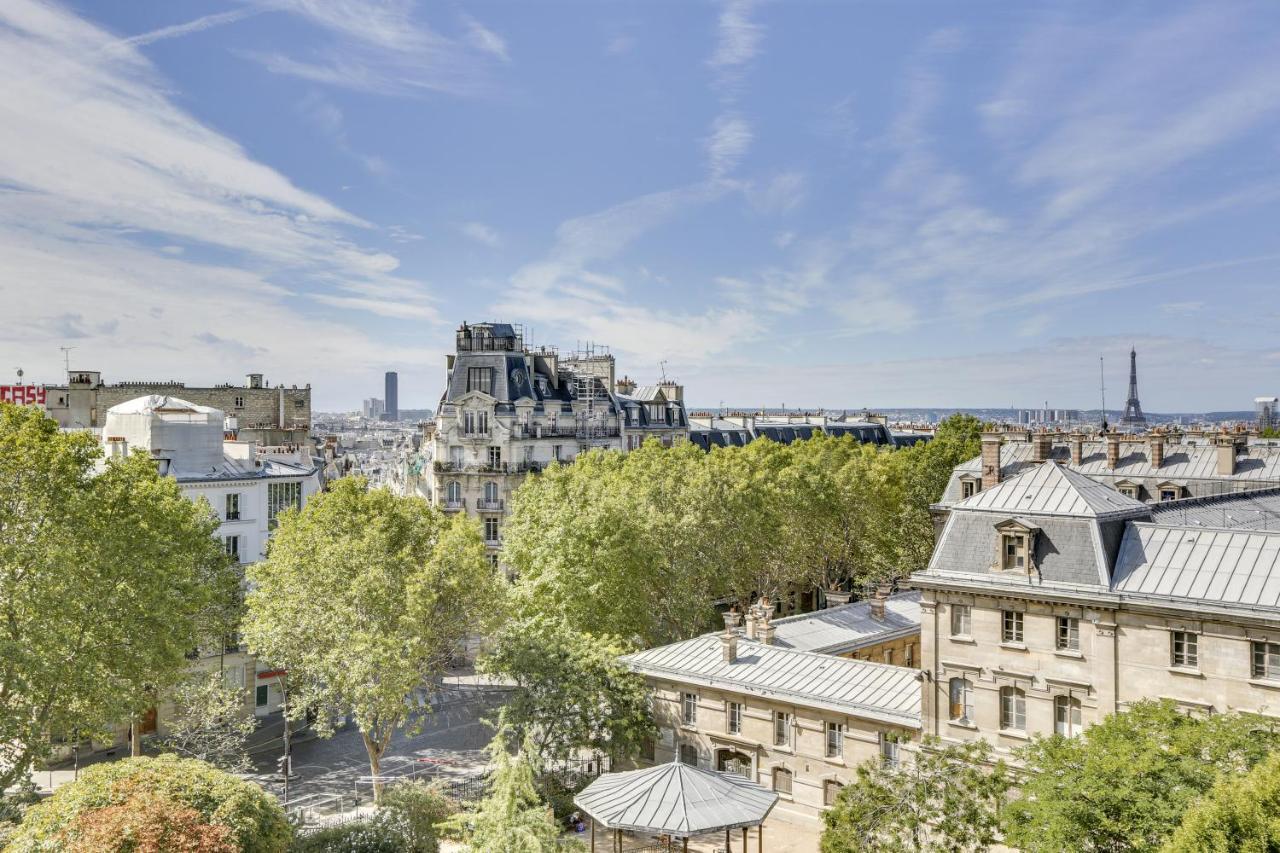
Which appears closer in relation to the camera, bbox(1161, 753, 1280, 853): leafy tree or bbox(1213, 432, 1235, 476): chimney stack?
bbox(1161, 753, 1280, 853): leafy tree

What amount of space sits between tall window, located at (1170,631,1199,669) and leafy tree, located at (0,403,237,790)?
106 feet

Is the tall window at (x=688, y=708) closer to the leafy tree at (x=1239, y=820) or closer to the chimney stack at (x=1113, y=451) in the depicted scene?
the leafy tree at (x=1239, y=820)

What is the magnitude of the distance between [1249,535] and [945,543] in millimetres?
8812

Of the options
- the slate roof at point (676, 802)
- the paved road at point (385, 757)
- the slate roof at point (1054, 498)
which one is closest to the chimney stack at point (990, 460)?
the slate roof at point (1054, 498)

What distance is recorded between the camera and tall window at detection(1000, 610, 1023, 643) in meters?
30.1

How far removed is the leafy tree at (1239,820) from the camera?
54.3 feet

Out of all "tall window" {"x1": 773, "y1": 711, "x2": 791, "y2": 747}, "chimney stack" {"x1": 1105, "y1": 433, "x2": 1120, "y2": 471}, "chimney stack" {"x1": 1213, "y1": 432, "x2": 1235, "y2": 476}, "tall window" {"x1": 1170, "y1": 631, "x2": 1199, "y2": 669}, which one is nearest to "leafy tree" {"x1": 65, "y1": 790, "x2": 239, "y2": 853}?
"tall window" {"x1": 773, "y1": 711, "x2": 791, "y2": 747}

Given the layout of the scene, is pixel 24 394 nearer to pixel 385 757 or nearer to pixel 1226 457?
pixel 385 757

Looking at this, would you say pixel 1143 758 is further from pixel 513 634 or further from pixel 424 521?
pixel 424 521

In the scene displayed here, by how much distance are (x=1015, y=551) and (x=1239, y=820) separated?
14.2 m

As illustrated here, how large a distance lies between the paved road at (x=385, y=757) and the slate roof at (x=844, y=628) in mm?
13634

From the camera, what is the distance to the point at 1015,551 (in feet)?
101

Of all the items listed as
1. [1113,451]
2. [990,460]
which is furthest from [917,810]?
[1113,451]

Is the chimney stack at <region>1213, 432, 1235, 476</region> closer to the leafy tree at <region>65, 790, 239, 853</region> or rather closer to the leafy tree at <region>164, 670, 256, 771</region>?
the leafy tree at <region>164, 670, 256, 771</region>
